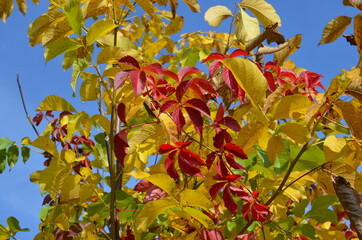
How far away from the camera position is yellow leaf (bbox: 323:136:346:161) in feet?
3.03

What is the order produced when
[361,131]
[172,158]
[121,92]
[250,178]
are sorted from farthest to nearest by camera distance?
1. [250,178]
2. [121,92]
3. [172,158]
4. [361,131]

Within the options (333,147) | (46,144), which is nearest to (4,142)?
(46,144)

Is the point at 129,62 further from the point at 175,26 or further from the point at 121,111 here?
the point at 175,26

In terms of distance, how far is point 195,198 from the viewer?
973mm

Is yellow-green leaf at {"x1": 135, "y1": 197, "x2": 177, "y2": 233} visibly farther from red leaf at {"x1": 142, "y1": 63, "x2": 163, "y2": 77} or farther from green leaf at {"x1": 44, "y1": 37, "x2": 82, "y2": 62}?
green leaf at {"x1": 44, "y1": 37, "x2": 82, "y2": 62}

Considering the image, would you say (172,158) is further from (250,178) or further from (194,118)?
(250,178)

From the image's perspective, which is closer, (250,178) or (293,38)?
(293,38)

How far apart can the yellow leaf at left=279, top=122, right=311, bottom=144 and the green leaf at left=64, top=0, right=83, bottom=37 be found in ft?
1.96

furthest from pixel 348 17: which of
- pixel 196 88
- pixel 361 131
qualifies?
pixel 196 88

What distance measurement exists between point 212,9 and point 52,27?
1.99 feet

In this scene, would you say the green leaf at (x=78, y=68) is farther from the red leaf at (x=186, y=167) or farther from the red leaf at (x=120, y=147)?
the red leaf at (x=186, y=167)

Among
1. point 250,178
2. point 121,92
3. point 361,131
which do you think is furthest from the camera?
point 250,178

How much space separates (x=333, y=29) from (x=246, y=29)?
0.28 meters

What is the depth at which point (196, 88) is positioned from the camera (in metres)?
1.06
